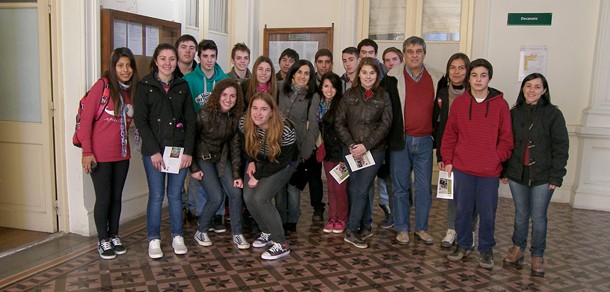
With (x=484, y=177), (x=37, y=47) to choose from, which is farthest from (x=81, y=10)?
(x=484, y=177)

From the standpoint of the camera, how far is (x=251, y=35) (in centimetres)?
688

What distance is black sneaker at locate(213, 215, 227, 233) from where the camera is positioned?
14.8 feet

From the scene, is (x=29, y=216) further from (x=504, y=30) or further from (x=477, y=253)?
(x=504, y=30)

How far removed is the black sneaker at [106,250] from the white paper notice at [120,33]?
163cm

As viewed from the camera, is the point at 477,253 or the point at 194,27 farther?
the point at 194,27

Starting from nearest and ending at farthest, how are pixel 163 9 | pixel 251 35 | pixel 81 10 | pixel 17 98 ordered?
pixel 81 10 < pixel 17 98 < pixel 163 9 < pixel 251 35

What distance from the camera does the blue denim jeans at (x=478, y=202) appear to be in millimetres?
3756

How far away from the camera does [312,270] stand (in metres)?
3.71

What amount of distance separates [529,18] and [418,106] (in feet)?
9.30

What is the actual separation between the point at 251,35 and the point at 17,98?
324cm

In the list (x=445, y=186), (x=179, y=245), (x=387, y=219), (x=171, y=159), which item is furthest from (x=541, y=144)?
(x=179, y=245)

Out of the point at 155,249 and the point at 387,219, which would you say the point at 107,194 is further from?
the point at 387,219

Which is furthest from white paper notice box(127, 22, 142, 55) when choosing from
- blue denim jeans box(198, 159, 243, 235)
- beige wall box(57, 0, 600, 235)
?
blue denim jeans box(198, 159, 243, 235)

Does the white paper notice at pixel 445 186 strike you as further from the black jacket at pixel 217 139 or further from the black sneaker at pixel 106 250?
the black sneaker at pixel 106 250
